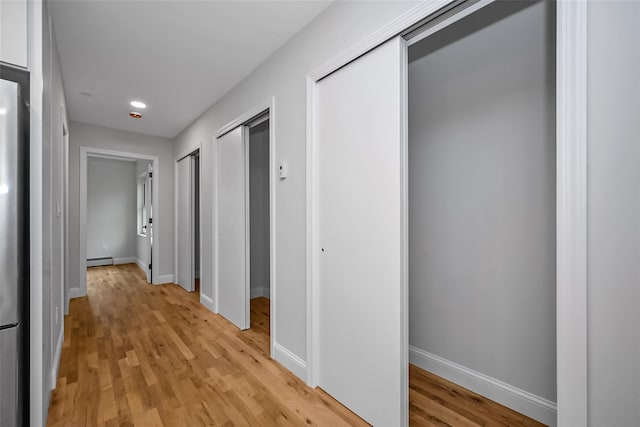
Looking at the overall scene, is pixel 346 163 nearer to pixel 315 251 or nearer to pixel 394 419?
pixel 315 251

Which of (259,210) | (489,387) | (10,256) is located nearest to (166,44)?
(10,256)

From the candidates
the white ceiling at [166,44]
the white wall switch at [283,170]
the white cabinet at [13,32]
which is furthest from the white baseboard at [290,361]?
the white ceiling at [166,44]

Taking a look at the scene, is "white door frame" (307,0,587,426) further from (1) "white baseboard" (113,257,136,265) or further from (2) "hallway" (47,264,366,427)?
(1) "white baseboard" (113,257,136,265)

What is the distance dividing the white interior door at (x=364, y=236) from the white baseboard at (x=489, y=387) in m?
0.77

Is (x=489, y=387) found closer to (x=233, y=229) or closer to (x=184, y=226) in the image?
(x=233, y=229)

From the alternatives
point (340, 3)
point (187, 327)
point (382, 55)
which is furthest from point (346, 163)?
point (187, 327)

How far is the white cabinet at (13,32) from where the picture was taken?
1365 millimetres

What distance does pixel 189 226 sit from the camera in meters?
4.48

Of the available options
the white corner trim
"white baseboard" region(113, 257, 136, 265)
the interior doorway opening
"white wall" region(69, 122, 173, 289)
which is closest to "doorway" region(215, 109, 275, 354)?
the interior doorway opening

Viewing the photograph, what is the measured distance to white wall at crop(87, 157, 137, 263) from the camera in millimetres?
6395

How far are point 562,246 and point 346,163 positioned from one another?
1117 millimetres

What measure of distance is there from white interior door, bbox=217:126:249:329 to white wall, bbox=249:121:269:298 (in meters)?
0.83

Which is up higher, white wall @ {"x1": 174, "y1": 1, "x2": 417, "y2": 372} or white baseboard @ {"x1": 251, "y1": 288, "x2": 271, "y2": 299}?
white wall @ {"x1": 174, "y1": 1, "x2": 417, "y2": 372}

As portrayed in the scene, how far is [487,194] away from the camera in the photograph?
1904 millimetres
